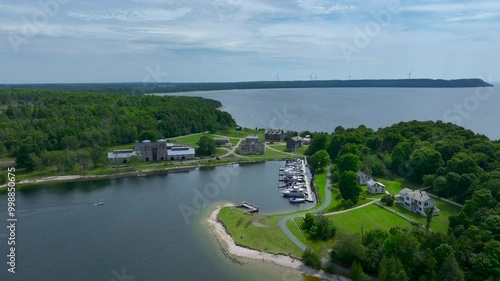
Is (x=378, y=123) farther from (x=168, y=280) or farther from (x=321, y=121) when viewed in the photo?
(x=168, y=280)

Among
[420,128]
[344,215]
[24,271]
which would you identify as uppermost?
[420,128]

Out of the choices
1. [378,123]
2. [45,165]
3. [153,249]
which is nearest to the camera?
[153,249]

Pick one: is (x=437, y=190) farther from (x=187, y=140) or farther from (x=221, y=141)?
(x=187, y=140)

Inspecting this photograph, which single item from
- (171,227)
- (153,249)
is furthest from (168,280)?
(171,227)

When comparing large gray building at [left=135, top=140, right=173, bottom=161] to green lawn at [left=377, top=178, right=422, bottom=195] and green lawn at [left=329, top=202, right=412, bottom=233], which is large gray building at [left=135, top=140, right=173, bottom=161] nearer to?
green lawn at [left=377, top=178, right=422, bottom=195]

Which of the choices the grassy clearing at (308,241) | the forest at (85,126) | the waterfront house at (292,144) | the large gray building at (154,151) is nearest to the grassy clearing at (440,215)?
the grassy clearing at (308,241)
